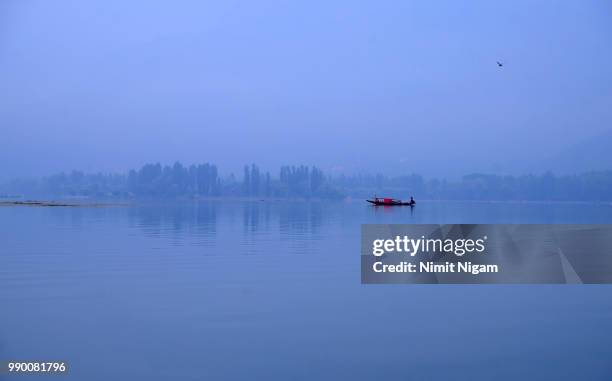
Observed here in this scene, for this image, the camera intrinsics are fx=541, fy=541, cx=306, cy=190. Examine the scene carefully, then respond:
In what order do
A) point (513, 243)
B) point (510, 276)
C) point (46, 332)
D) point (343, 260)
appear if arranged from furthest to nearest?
1. point (513, 243)
2. point (343, 260)
3. point (510, 276)
4. point (46, 332)

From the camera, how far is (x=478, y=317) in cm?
Answer: 1930

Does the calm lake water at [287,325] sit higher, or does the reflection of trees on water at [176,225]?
the calm lake water at [287,325]

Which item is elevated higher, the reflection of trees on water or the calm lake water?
A: the calm lake water

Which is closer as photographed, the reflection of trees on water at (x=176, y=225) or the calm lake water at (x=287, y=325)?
the calm lake water at (x=287, y=325)

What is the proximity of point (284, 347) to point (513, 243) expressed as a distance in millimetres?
37564

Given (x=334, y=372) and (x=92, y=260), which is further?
(x=92, y=260)

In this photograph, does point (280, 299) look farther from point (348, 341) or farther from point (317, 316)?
point (348, 341)

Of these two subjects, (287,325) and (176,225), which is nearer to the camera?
(287,325)

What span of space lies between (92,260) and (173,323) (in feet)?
60.1

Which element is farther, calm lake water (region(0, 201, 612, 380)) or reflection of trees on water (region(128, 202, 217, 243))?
reflection of trees on water (region(128, 202, 217, 243))

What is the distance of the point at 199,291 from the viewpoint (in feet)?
77.7

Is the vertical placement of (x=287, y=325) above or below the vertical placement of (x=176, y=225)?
above

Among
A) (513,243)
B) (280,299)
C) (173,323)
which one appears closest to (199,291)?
(280,299)

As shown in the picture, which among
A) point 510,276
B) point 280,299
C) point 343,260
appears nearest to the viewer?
point 280,299
